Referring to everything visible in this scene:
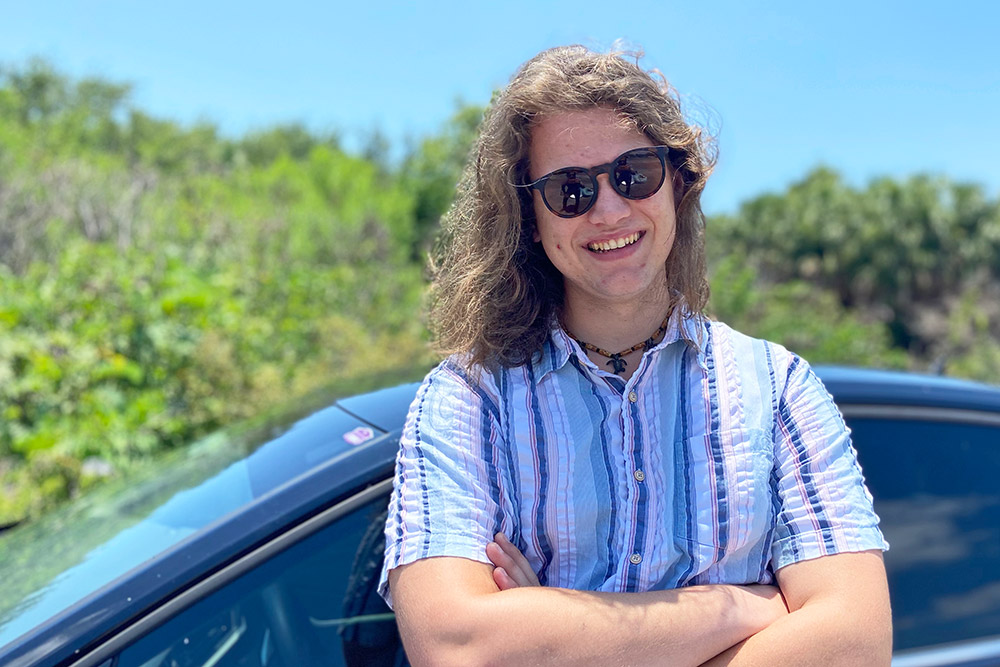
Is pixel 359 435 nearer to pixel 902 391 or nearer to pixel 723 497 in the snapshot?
pixel 723 497

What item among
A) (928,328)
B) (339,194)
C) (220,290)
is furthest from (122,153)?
(928,328)

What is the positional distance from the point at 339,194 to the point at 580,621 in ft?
60.5

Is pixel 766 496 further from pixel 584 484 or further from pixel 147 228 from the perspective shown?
pixel 147 228

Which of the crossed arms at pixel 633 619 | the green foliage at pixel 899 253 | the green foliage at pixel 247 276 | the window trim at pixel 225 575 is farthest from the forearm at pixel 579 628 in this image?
the green foliage at pixel 899 253

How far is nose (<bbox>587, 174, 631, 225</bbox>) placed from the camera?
1.34m

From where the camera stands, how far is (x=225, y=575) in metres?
1.40

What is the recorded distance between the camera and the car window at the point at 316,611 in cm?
146

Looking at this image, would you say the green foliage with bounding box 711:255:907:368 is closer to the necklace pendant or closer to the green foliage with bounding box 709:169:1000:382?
the green foliage with bounding box 709:169:1000:382

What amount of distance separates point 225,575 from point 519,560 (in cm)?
53

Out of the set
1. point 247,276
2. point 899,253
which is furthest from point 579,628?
point 899,253

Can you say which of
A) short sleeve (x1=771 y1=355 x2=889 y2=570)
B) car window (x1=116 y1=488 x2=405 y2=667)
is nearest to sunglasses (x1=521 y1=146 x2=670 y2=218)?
short sleeve (x1=771 y1=355 x2=889 y2=570)

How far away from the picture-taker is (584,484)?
4.23 ft

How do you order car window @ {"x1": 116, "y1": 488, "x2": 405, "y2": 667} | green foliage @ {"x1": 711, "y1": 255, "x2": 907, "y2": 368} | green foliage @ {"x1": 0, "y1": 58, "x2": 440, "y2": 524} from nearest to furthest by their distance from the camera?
car window @ {"x1": 116, "y1": 488, "x2": 405, "y2": 667} → green foliage @ {"x1": 0, "y1": 58, "x2": 440, "y2": 524} → green foliage @ {"x1": 711, "y1": 255, "x2": 907, "y2": 368}

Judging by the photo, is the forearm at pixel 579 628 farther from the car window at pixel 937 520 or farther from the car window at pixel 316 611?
the car window at pixel 937 520
